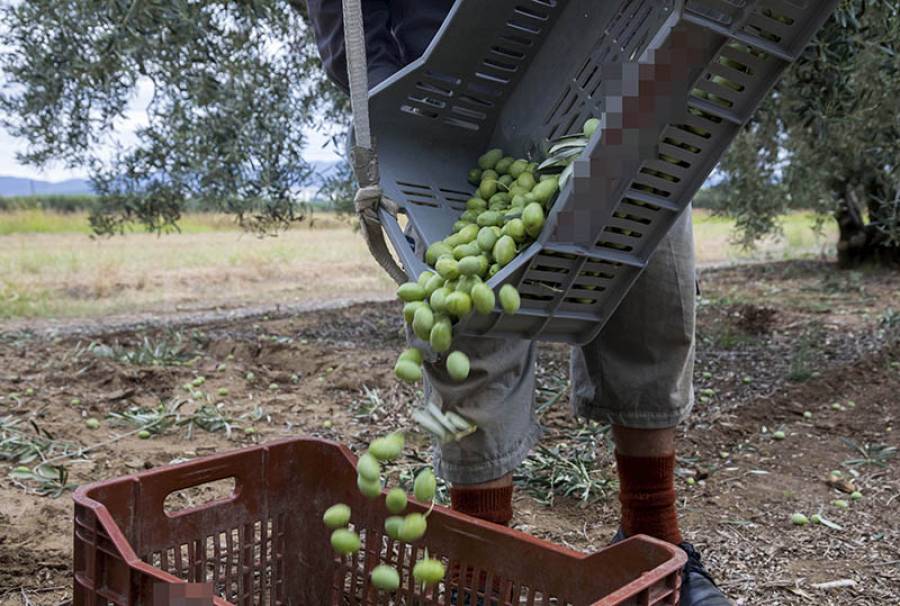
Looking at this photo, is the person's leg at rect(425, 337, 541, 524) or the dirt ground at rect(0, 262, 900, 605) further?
the dirt ground at rect(0, 262, 900, 605)

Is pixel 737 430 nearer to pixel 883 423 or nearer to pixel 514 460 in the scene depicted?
pixel 883 423

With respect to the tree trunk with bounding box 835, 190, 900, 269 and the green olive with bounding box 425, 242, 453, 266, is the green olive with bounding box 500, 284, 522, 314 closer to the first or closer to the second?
the green olive with bounding box 425, 242, 453, 266

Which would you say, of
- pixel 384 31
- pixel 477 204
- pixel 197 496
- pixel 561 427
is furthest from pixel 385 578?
pixel 561 427

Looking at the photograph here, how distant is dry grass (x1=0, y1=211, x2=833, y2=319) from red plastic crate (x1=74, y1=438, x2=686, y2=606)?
4.34 meters

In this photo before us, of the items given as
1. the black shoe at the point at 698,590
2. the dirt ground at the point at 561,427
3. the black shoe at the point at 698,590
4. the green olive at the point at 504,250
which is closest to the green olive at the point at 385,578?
the green olive at the point at 504,250

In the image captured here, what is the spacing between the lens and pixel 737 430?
13.5 ft

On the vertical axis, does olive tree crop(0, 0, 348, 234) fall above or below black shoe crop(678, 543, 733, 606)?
above

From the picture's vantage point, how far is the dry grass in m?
9.84

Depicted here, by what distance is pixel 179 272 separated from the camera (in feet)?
41.0

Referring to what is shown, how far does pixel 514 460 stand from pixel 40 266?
447 inches

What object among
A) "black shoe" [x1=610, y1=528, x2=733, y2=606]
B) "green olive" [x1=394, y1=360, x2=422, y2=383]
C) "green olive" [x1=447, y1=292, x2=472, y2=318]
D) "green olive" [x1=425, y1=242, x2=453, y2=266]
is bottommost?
"black shoe" [x1=610, y1=528, x2=733, y2=606]

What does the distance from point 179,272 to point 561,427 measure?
31.1 ft

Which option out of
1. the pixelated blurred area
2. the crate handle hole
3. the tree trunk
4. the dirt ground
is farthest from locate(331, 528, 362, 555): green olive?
the tree trunk

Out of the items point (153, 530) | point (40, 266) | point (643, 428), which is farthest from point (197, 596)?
point (40, 266)
